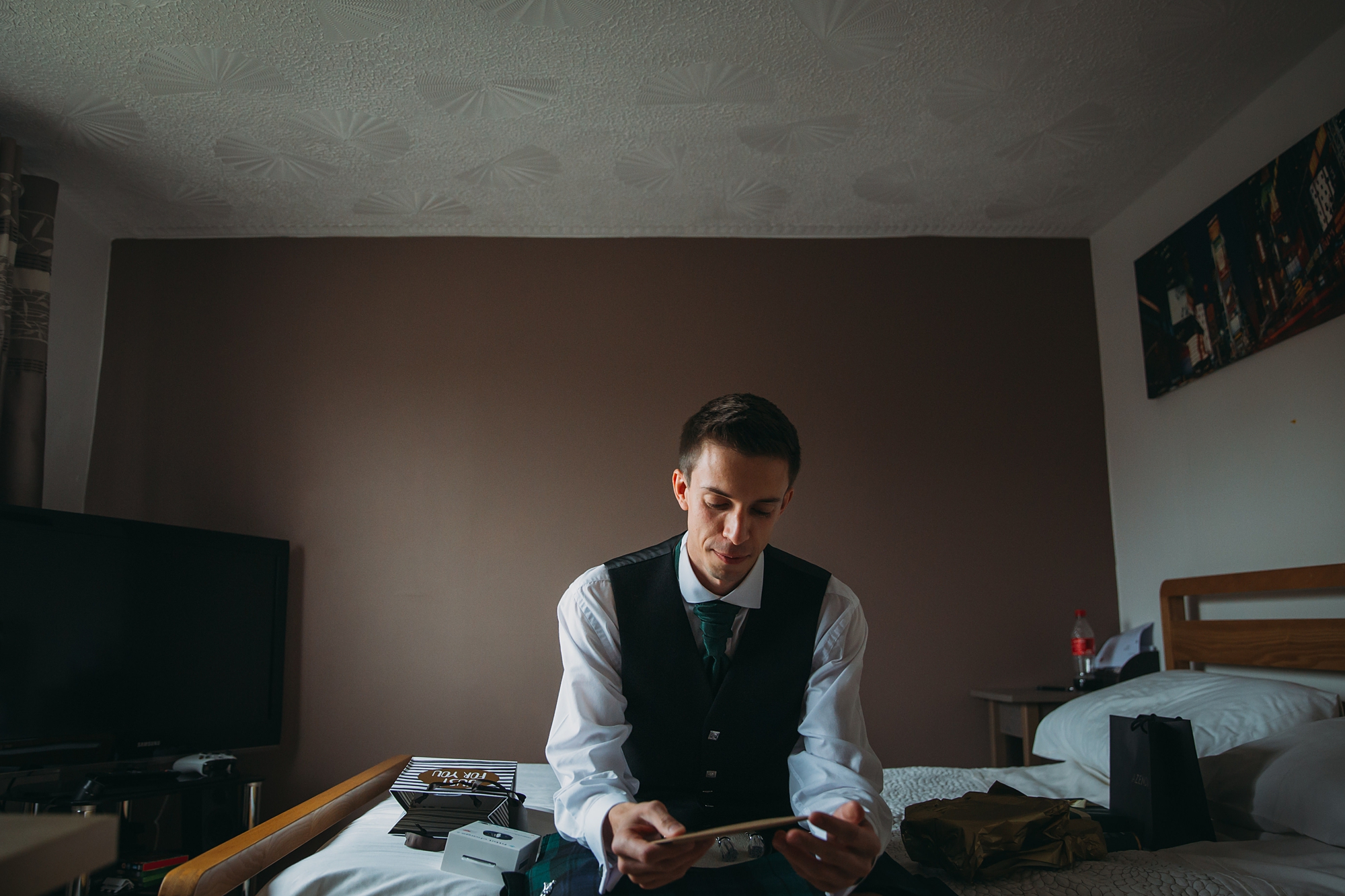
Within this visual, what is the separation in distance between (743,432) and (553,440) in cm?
192

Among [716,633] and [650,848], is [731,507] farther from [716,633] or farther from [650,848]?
[650,848]

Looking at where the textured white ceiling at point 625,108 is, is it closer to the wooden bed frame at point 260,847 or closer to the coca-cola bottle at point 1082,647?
the coca-cola bottle at point 1082,647

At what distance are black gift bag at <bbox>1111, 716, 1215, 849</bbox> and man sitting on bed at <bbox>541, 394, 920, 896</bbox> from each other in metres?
0.60

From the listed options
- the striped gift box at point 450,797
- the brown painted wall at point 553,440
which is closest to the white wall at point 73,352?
the brown painted wall at point 553,440

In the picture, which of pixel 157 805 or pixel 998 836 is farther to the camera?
pixel 157 805

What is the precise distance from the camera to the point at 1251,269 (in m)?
2.48

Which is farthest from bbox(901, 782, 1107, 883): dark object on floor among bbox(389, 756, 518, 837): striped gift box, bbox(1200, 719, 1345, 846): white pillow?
bbox(389, 756, 518, 837): striped gift box

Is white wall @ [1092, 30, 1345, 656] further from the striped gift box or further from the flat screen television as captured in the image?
the flat screen television

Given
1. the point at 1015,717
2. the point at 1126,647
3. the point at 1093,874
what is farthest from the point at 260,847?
the point at 1126,647

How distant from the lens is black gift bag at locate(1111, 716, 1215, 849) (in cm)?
160

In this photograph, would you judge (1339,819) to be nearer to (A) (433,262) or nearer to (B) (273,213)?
(A) (433,262)

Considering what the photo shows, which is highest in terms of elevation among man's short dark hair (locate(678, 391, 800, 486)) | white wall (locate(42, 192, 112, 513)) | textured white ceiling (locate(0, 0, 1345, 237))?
textured white ceiling (locate(0, 0, 1345, 237))

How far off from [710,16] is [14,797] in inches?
105

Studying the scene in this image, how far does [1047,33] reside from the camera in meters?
2.21
